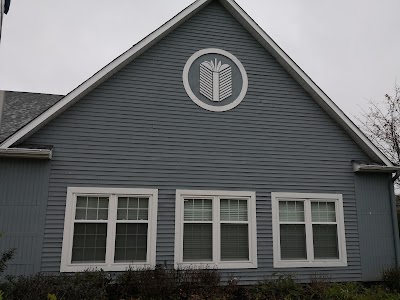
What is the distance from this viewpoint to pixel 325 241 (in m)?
10.1

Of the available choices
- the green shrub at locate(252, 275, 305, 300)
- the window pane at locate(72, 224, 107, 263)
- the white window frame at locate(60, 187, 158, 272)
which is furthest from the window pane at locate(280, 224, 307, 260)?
the window pane at locate(72, 224, 107, 263)

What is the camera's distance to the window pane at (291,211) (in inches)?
393

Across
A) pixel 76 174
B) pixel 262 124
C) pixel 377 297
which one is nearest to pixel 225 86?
pixel 262 124

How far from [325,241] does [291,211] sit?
4.08 ft

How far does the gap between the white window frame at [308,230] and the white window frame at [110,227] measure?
3.13 meters

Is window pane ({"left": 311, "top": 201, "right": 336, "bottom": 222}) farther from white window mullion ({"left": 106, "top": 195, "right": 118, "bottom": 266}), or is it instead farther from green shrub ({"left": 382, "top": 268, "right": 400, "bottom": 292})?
white window mullion ({"left": 106, "top": 195, "right": 118, "bottom": 266})

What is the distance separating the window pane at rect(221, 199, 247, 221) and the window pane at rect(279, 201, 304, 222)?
103 cm

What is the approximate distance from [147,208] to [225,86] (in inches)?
152

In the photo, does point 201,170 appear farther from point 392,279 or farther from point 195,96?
point 392,279

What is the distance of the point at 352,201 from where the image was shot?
34.3 ft

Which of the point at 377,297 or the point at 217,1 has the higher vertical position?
the point at 217,1

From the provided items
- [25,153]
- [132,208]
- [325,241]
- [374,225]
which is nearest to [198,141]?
[132,208]

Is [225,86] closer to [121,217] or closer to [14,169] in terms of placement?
[121,217]

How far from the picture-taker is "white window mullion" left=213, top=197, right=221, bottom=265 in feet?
30.4
